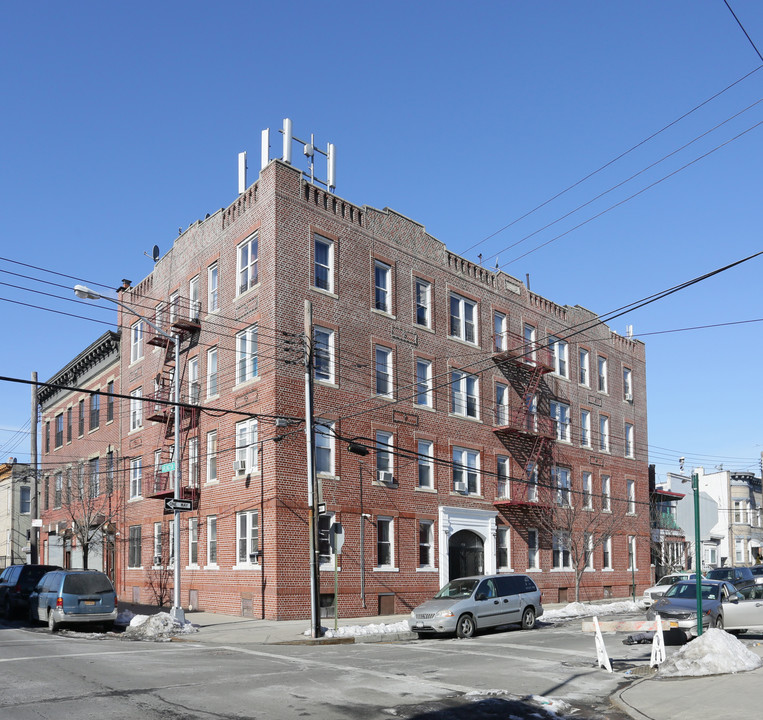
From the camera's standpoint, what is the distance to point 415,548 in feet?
106

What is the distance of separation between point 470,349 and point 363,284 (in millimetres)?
7126

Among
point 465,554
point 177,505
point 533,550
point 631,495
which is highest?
point 177,505

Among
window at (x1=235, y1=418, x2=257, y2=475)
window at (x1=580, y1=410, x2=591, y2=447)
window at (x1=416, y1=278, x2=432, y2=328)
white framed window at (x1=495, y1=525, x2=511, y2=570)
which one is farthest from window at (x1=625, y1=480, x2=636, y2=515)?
window at (x1=235, y1=418, x2=257, y2=475)

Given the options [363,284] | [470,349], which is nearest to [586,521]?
[470,349]

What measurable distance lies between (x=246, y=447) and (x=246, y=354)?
128 inches

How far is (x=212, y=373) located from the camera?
105 feet

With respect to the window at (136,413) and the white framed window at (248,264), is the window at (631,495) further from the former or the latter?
the white framed window at (248,264)

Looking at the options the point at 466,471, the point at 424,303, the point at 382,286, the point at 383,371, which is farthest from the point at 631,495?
the point at 382,286

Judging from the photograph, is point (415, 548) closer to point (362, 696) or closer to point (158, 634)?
point (158, 634)

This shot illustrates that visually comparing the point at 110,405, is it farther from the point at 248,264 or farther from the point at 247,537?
the point at 247,537

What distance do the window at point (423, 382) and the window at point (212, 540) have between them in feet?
29.6

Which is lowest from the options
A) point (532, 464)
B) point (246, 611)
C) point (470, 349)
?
point (246, 611)

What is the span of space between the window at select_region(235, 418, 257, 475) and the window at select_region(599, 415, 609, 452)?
22617 mm

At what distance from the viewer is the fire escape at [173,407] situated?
3256 cm
